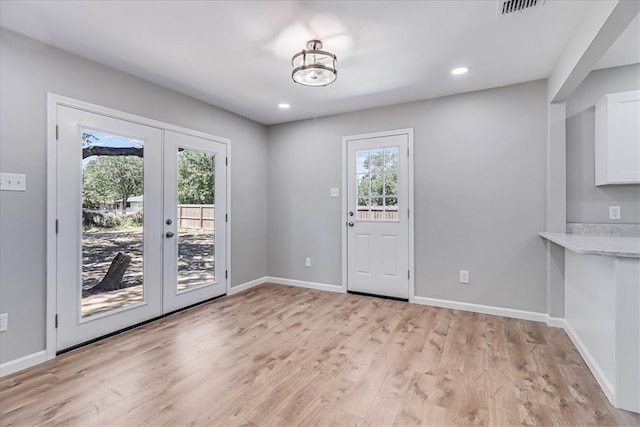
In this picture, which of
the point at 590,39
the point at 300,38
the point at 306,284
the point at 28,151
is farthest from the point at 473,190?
the point at 28,151

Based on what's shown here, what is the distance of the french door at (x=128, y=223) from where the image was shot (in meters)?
2.54

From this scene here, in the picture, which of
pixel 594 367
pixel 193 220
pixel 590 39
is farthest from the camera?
pixel 193 220

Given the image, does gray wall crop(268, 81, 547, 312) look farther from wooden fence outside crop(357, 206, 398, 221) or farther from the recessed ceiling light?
the recessed ceiling light

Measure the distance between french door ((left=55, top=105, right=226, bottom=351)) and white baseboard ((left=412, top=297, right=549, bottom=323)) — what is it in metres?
2.70

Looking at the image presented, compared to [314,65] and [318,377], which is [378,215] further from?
[318,377]

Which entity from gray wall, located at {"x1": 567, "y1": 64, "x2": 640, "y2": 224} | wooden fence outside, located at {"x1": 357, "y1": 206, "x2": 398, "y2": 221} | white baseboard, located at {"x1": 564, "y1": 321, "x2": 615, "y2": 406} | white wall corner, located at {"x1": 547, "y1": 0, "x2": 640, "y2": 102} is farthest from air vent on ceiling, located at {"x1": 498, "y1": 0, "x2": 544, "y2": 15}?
white baseboard, located at {"x1": 564, "y1": 321, "x2": 615, "y2": 406}

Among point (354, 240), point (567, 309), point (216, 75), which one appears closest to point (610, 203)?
point (567, 309)

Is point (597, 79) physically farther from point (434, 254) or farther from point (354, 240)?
point (354, 240)

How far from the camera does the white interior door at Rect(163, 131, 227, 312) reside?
3361 mm

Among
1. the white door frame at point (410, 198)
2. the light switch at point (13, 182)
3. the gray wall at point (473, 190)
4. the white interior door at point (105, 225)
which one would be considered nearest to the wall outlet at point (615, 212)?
the gray wall at point (473, 190)

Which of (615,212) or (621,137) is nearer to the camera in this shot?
(621,137)

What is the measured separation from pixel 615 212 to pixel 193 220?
4.35 m

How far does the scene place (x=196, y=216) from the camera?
3678 millimetres

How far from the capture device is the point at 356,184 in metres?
4.16
